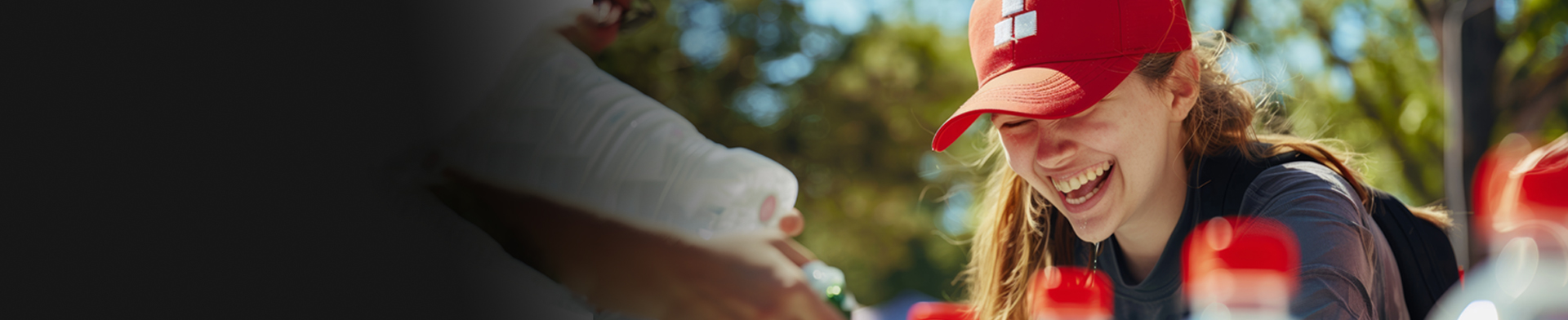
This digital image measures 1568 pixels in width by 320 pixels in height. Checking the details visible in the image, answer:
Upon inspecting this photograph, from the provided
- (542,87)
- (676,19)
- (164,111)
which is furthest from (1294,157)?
(676,19)

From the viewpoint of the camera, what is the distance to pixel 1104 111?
56.2 inches

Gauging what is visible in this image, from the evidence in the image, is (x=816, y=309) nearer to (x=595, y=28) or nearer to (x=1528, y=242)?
(x=595, y=28)

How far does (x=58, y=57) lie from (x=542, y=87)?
0.44m

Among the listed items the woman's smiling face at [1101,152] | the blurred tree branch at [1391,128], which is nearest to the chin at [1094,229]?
the woman's smiling face at [1101,152]

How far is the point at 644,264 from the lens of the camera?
93 cm

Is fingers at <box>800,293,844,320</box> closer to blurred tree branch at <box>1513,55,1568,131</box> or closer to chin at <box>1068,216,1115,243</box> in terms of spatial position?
chin at <box>1068,216,1115,243</box>

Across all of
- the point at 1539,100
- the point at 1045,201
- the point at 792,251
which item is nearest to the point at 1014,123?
the point at 1045,201

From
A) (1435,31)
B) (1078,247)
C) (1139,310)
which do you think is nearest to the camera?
(1139,310)

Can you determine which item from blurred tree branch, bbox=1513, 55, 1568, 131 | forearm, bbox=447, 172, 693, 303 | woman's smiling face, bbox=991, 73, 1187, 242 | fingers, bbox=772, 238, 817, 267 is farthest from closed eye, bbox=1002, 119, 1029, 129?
blurred tree branch, bbox=1513, 55, 1568, 131

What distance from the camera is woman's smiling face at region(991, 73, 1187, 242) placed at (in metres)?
1.44

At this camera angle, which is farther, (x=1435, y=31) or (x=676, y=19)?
(x=676, y=19)

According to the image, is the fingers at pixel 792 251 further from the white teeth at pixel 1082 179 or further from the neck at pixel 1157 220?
the neck at pixel 1157 220

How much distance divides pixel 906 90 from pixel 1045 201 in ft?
27.7

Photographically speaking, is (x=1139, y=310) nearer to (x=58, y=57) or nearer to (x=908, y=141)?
(x=58, y=57)
